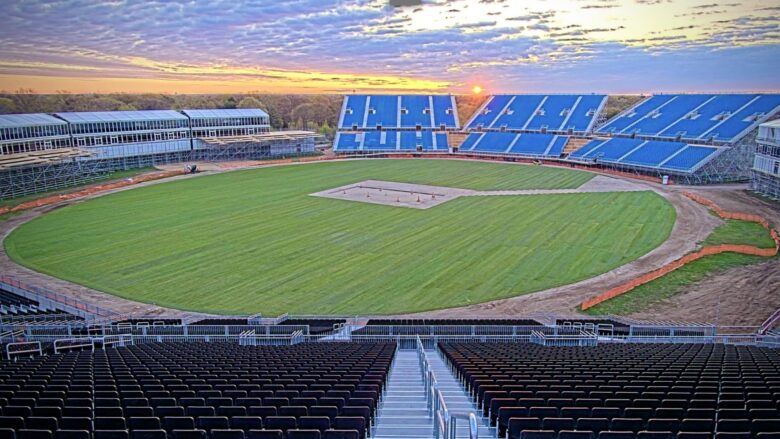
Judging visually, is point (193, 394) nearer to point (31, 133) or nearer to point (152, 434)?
point (152, 434)

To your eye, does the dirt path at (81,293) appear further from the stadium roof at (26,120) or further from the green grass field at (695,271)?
the stadium roof at (26,120)

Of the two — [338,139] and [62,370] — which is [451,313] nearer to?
[62,370]

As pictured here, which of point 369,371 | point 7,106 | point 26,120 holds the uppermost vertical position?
point 7,106

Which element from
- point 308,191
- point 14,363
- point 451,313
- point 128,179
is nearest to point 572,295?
point 451,313

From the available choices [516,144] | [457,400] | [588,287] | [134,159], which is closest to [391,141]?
[516,144]

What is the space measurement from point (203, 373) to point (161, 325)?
10315mm

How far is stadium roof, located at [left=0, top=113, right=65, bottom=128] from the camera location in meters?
56.2

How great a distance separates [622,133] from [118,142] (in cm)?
6390

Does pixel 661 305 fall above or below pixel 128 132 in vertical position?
below

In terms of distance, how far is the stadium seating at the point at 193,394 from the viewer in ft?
21.7

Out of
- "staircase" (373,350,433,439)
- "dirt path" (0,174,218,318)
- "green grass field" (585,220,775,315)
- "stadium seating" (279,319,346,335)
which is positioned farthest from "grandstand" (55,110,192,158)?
"staircase" (373,350,433,439)

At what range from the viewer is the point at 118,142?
66.6 meters

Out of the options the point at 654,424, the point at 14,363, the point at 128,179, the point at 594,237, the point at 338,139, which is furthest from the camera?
the point at 338,139

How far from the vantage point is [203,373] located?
36.8 ft
